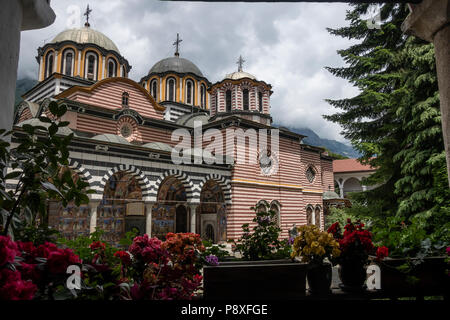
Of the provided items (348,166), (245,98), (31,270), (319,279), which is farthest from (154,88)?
(348,166)

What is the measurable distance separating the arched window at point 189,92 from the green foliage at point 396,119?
14.4 meters

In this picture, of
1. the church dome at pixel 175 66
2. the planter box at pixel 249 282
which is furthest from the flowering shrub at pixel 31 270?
the church dome at pixel 175 66

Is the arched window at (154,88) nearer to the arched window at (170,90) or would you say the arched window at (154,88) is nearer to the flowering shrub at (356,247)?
the arched window at (170,90)

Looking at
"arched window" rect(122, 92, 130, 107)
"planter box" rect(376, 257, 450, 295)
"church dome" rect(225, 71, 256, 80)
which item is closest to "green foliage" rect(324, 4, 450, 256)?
"planter box" rect(376, 257, 450, 295)

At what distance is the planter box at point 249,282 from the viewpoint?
2271 millimetres

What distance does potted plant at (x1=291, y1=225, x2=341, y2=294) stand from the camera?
2549 millimetres

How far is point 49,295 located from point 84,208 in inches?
502

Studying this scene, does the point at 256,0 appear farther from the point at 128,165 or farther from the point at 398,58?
the point at 128,165

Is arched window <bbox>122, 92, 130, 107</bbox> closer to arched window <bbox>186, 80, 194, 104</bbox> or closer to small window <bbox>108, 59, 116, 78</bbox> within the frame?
small window <bbox>108, 59, 116, 78</bbox>

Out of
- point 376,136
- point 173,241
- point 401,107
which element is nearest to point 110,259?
point 173,241

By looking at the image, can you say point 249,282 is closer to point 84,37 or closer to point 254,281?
point 254,281

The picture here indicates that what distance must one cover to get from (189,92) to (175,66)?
1993 millimetres

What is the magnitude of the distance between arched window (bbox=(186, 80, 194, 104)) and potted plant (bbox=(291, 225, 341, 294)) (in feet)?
68.8

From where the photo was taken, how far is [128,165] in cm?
1288
